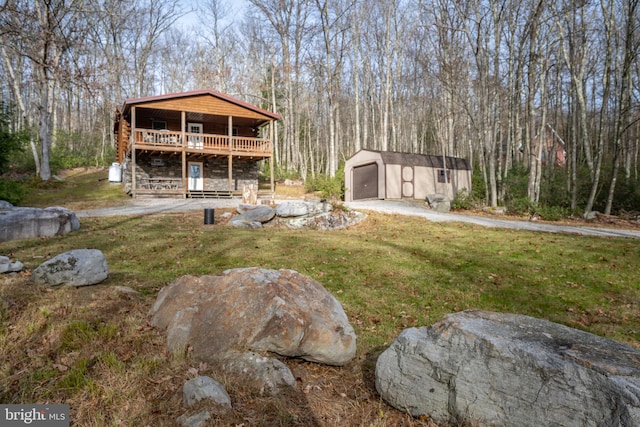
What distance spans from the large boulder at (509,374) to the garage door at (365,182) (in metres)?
19.5

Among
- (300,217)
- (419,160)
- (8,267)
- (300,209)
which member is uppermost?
(419,160)

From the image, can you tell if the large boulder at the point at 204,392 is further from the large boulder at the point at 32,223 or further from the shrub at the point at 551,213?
the shrub at the point at 551,213

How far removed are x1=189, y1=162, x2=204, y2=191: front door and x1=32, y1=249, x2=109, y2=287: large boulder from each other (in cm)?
1868

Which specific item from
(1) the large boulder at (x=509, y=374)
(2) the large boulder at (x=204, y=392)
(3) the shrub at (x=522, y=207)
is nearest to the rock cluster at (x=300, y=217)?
(3) the shrub at (x=522, y=207)

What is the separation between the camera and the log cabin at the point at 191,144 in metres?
19.6

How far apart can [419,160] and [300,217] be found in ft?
44.4

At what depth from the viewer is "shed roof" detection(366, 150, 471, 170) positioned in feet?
71.1

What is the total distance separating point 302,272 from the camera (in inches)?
265

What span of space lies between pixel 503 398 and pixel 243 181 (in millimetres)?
22774

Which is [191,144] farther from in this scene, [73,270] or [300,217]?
[73,270]

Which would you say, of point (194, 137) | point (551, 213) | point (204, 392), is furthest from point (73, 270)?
point (194, 137)

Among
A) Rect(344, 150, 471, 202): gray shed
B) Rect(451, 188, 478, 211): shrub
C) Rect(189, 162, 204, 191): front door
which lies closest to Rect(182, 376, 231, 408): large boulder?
Rect(451, 188, 478, 211): shrub

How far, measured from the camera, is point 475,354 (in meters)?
2.36

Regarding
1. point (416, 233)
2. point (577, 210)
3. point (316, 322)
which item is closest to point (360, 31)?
point (577, 210)
